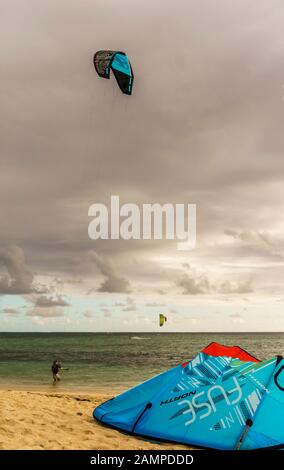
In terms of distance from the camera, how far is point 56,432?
331 inches

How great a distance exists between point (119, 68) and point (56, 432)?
11552 millimetres

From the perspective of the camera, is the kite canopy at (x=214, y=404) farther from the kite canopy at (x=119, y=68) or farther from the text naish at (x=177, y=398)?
the kite canopy at (x=119, y=68)

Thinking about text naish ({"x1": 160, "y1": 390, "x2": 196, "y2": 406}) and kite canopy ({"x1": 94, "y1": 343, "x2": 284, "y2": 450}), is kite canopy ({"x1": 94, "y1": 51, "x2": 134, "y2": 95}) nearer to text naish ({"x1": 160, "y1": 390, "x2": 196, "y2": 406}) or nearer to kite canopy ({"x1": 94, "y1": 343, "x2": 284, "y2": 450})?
kite canopy ({"x1": 94, "y1": 343, "x2": 284, "y2": 450})

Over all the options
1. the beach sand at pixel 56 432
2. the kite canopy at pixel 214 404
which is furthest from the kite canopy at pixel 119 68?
the beach sand at pixel 56 432

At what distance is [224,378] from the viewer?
7.96 metres

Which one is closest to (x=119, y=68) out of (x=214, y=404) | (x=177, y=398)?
(x=177, y=398)

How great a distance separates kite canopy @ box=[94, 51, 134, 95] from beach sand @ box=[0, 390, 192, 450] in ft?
33.6

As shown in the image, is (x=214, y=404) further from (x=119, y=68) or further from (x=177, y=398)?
(x=119, y=68)

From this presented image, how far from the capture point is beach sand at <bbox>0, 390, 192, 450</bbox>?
7.57m

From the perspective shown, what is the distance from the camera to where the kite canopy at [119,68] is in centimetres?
1463

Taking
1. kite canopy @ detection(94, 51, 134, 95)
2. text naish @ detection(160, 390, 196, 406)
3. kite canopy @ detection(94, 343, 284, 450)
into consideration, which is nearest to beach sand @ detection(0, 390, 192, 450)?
kite canopy @ detection(94, 343, 284, 450)

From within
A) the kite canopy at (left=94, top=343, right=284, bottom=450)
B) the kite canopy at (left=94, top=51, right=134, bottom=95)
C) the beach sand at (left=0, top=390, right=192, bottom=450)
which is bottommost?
the beach sand at (left=0, top=390, right=192, bottom=450)
